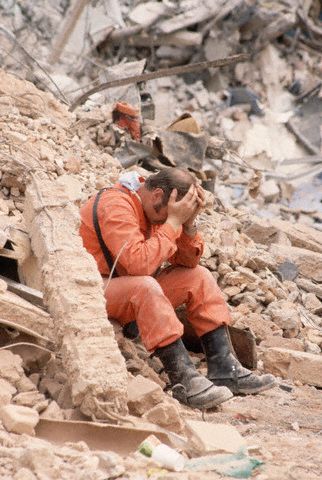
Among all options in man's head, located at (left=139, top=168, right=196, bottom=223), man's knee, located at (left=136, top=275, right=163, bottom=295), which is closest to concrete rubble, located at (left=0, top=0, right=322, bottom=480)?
man's knee, located at (left=136, top=275, right=163, bottom=295)

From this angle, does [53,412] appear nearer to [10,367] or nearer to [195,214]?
[10,367]

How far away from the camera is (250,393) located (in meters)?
5.09

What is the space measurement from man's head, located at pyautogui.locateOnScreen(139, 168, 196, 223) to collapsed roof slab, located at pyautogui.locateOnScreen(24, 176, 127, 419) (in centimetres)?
47

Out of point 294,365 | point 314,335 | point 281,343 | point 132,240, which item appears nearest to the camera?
point 132,240

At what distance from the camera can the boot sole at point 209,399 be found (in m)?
4.64

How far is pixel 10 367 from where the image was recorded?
Answer: 4.11m

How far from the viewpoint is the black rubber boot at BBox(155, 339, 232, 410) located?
15.2 ft

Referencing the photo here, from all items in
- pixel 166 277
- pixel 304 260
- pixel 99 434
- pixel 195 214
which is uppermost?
pixel 195 214

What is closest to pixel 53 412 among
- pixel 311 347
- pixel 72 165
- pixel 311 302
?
pixel 311 347

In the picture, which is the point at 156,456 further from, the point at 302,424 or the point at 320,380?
the point at 320,380

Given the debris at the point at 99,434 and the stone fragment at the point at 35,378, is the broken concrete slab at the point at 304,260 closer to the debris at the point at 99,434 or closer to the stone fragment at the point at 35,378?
the stone fragment at the point at 35,378

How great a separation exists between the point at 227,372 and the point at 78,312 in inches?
49.6

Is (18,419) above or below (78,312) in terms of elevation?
below

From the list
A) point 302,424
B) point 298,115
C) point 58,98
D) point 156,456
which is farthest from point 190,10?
point 156,456
